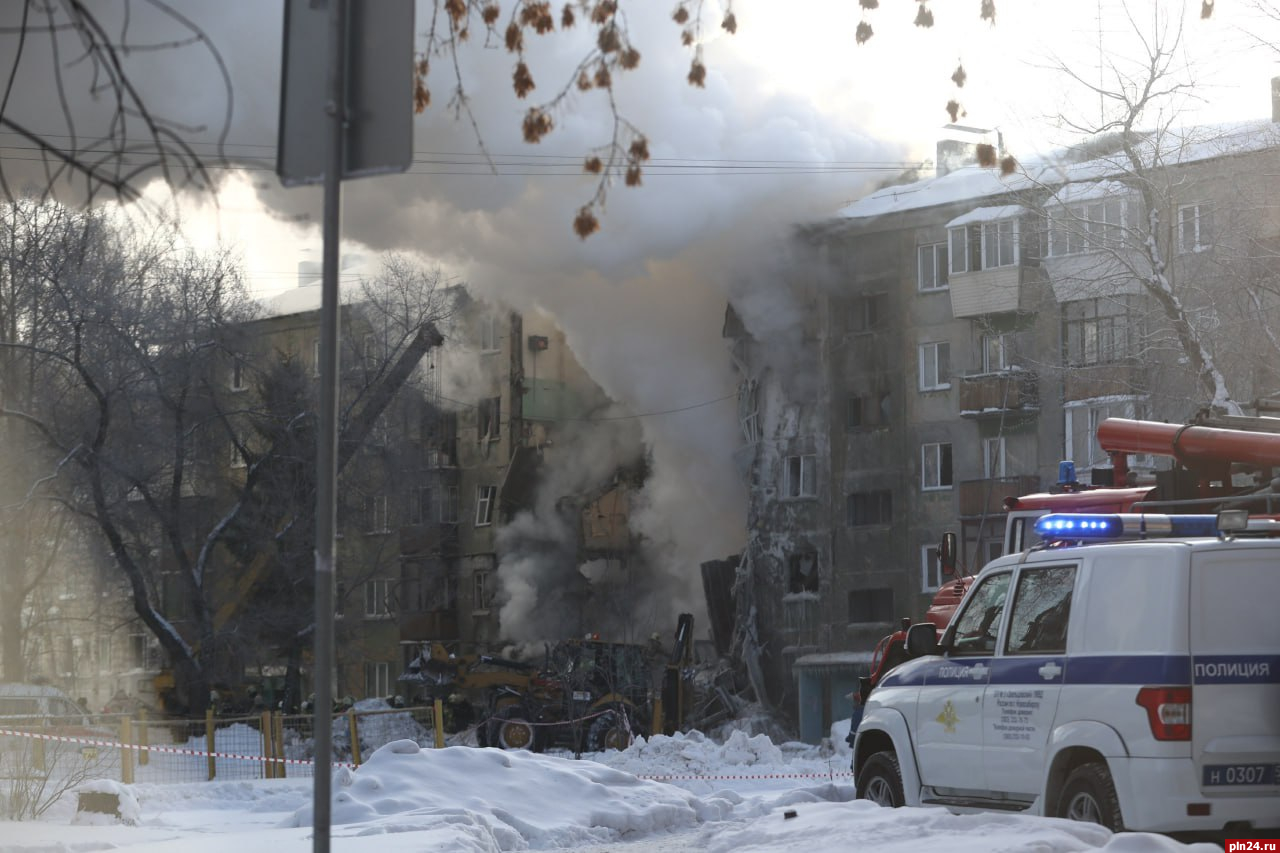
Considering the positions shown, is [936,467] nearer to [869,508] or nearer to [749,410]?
[869,508]

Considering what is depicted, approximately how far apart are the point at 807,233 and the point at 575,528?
539 inches

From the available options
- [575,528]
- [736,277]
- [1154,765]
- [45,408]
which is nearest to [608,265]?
[736,277]

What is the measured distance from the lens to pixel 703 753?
30156mm

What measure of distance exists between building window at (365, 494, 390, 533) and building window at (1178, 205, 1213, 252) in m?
24.1

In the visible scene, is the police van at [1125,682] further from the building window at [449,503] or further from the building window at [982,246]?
the building window at [449,503]

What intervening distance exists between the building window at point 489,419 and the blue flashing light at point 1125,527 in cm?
5196

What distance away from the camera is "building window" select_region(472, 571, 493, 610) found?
59.2 m

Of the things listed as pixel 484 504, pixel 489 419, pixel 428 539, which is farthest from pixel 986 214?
pixel 428 539

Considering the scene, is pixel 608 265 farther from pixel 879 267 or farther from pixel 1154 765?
pixel 1154 765

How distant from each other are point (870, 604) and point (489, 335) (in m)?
20.2

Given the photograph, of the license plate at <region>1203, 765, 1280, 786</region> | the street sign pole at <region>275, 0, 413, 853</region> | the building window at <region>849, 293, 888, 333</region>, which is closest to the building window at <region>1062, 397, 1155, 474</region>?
the building window at <region>849, 293, 888, 333</region>

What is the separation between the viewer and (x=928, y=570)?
47281 millimetres

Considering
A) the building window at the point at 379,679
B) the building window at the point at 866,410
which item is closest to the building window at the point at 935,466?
the building window at the point at 866,410

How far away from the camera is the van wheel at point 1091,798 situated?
9.00 meters
